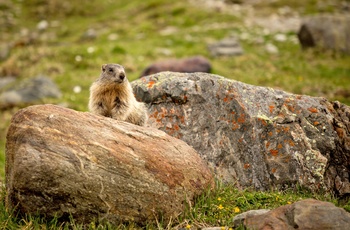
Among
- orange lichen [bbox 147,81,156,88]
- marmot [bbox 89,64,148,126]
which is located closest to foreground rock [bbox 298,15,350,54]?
orange lichen [bbox 147,81,156,88]

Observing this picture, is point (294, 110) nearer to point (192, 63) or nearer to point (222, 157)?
point (222, 157)

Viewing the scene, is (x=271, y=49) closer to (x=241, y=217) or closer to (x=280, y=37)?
(x=280, y=37)

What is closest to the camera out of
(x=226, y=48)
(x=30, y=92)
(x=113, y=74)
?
(x=113, y=74)

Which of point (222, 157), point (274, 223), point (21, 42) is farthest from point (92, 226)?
point (21, 42)

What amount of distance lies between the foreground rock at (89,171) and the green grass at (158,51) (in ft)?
2.00

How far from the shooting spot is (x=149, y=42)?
74.5 feet

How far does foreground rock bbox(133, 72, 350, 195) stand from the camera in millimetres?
7355

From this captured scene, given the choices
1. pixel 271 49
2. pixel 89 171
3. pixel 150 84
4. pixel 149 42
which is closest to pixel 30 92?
pixel 149 42

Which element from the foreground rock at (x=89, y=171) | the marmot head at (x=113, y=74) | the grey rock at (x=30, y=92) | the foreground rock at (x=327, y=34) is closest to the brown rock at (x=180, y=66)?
the grey rock at (x=30, y=92)

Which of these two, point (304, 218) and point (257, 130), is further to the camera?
point (257, 130)

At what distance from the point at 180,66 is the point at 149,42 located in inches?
269

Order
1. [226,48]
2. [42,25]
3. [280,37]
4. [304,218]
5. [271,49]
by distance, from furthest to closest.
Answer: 1. [42,25]
2. [280,37]
3. [271,49]
4. [226,48]
5. [304,218]

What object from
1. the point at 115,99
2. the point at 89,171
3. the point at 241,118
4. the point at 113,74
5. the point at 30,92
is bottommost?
the point at 30,92

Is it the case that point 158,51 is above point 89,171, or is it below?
below
